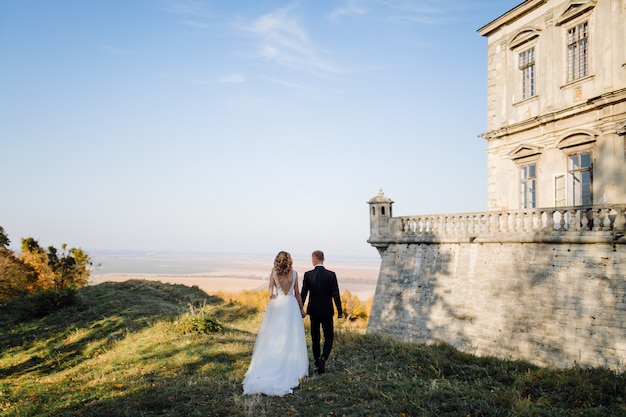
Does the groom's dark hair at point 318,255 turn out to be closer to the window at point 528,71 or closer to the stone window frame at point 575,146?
the stone window frame at point 575,146

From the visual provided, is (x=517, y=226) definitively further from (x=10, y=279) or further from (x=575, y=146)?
(x=10, y=279)

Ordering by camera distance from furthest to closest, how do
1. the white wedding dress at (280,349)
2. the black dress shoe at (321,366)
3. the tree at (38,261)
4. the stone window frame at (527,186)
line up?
the tree at (38,261) → the stone window frame at (527,186) → the black dress shoe at (321,366) → the white wedding dress at (280,349)

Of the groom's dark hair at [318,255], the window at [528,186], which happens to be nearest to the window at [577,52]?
the window at [528,186]

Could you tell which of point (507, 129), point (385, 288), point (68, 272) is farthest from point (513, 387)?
point (68, 272)

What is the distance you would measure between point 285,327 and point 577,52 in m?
15.9

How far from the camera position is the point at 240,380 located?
871cm

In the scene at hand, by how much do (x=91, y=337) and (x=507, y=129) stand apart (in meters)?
18.2

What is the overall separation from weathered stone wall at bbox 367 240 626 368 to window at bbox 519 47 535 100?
7.49 meters

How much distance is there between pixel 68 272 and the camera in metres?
36.4

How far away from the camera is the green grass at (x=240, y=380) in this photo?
6652 mm

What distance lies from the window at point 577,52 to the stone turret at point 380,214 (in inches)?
334

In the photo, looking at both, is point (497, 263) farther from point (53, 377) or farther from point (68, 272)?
point (68, 272)

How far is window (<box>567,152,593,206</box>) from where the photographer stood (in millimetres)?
16609

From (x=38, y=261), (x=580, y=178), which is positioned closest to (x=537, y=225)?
(x=580, y=178)
